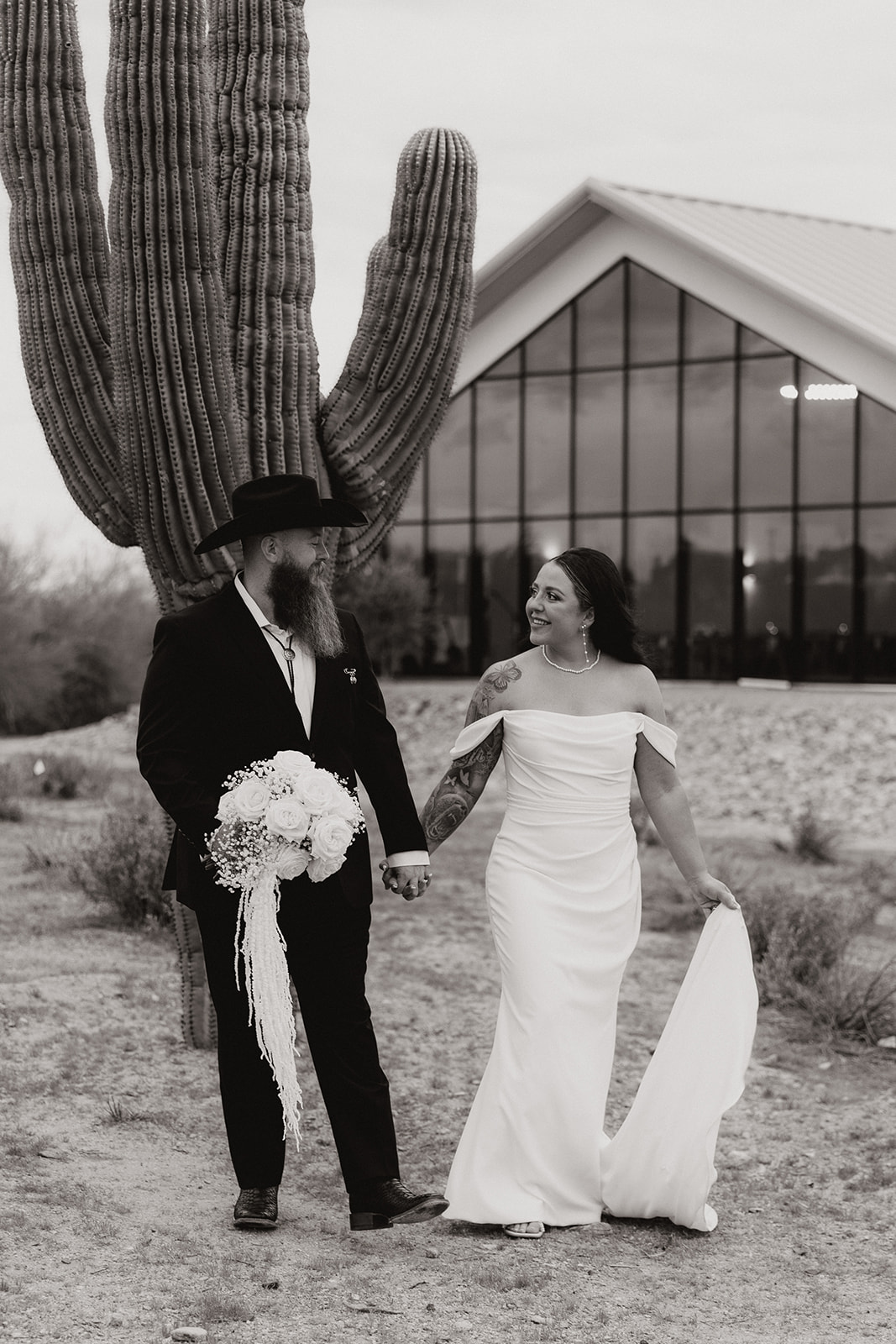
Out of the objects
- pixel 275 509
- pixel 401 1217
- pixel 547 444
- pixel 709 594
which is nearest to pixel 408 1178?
pixel 401 1217

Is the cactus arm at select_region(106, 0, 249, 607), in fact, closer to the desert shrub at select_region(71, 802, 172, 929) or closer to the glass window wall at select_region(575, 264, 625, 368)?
the desert shrub at select_region(71, 802, 172, 929)

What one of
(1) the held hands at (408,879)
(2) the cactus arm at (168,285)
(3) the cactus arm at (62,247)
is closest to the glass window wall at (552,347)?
(3) the cactus arm at (62,247)

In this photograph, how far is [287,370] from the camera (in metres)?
6.75

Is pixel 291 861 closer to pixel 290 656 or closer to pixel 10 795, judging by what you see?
pixel 290 656

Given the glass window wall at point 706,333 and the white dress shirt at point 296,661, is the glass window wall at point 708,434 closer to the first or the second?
the glass window wall at point 706,333

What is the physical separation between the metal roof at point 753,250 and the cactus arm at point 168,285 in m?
20.3

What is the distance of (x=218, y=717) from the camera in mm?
4496

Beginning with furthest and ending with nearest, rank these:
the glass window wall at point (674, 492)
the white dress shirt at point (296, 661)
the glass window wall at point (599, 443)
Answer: the glass window wall at point (599, 443), the glass window wall at point (674, 492), the white dress shirt at point (296, 661)

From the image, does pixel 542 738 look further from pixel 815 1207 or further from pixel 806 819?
pixel 806 819

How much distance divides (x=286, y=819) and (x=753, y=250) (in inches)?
1046

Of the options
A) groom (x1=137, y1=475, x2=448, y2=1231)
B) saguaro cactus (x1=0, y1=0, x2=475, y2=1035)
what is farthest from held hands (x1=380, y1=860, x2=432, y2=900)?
saguaro cactus (x1=0, y1=0, x2=475, y2=1035)

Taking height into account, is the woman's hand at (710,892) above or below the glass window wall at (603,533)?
below

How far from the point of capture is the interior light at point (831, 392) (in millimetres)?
28234

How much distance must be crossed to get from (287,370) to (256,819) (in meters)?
3.05
